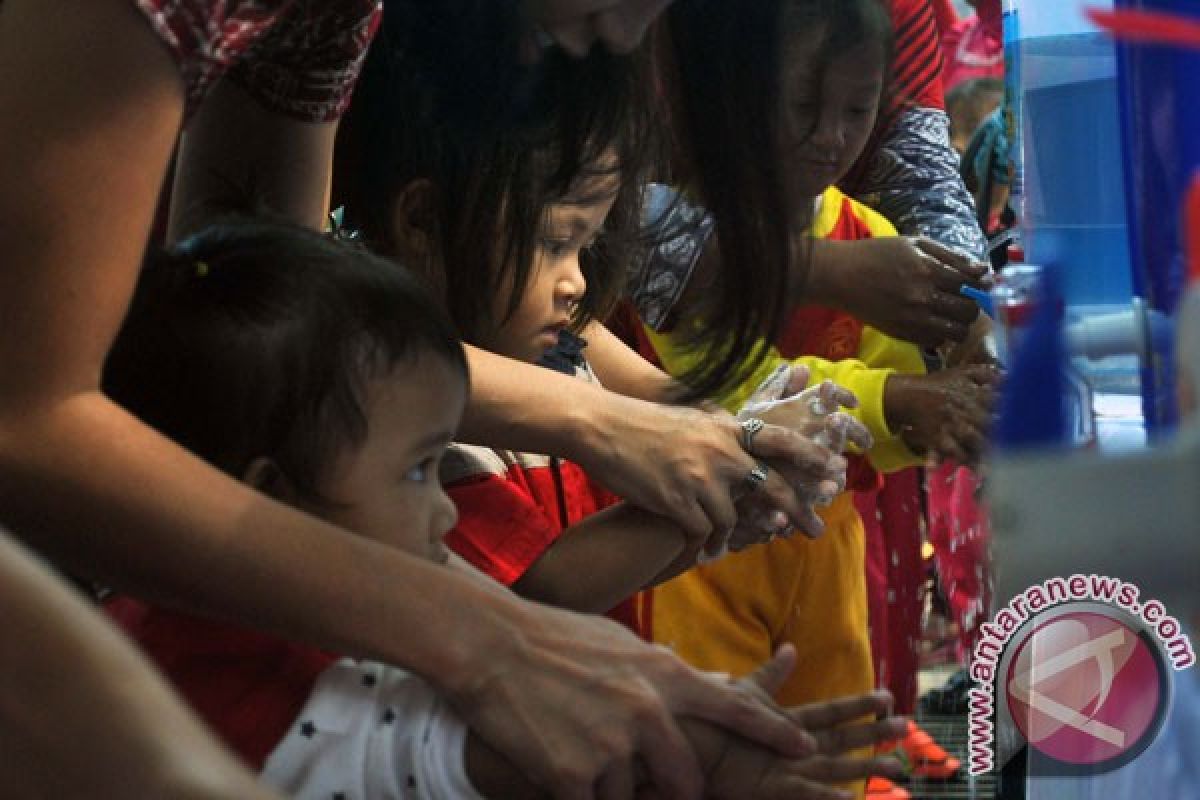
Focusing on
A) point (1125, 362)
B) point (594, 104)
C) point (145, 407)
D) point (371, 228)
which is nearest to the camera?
point (1125, 362)

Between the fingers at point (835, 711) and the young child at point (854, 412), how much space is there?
29mm

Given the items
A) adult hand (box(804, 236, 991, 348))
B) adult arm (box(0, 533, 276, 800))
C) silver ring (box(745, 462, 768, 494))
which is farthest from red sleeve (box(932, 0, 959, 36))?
adult arm (box(0, 533, 276, 800))

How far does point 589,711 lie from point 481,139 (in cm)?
36

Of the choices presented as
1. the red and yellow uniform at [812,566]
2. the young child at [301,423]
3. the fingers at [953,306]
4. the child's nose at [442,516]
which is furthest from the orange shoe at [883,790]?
the fingers at [953,306]

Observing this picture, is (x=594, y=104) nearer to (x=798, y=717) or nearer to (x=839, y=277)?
(x=839, y=277)

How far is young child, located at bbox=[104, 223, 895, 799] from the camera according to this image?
0.73 m

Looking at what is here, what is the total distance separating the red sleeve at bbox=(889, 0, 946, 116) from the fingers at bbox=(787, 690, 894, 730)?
0.32 metres

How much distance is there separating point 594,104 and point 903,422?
25 cm

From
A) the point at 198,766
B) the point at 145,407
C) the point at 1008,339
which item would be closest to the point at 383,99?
the point at 145,407

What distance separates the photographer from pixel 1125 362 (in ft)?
2.17

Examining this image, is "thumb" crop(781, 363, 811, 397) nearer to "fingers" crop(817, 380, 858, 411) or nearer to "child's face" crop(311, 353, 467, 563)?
"fingers" crop(817, 380, 858, 411)

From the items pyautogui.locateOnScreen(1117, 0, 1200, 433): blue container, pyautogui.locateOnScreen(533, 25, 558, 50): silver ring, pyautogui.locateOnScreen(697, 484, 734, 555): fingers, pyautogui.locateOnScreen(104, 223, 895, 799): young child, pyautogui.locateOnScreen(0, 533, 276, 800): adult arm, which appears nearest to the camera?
pyautogui.locateOnScreen(0, 533, 276, 800): adult arm

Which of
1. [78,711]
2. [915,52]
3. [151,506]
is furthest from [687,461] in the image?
[78,711]

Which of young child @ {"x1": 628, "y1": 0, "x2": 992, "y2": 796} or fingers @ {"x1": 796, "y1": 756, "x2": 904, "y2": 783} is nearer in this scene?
fingers @ {"x1": 796, "y1": 756, "x2": 904, "y2": 783}
